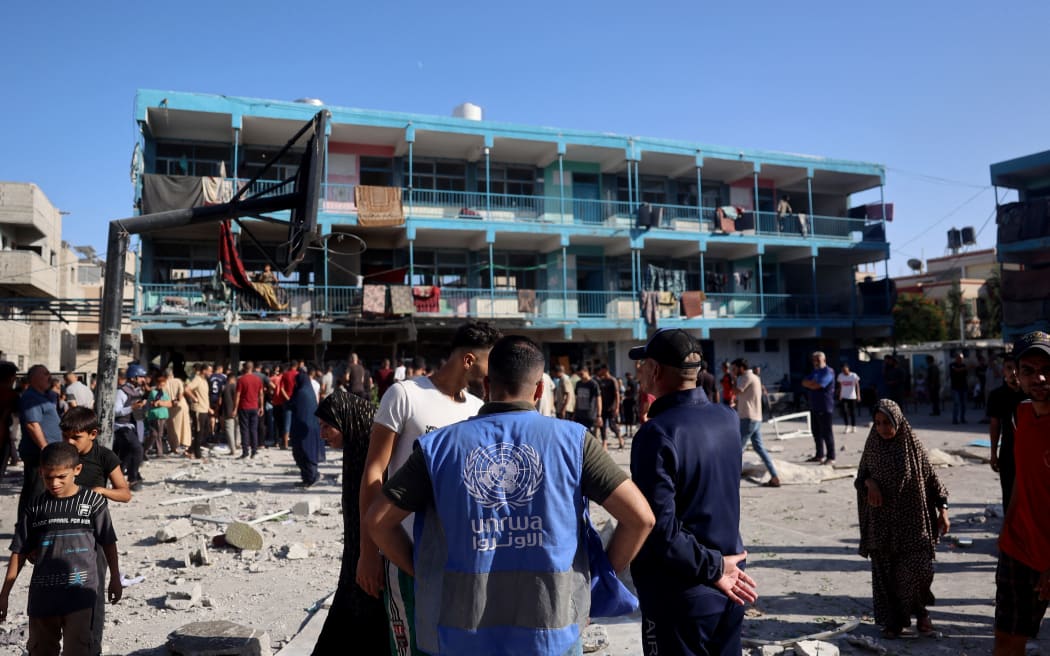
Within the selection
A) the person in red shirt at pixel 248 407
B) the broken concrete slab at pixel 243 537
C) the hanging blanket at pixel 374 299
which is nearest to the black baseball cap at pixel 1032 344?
the broken concrete slab at pixel 243 537

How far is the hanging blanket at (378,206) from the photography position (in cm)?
2070

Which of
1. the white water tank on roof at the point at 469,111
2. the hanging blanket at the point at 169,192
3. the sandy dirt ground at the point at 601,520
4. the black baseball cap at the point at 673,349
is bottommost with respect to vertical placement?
the sandy dirt ground at the point at 601,520

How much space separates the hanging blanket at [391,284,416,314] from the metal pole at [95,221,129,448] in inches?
521

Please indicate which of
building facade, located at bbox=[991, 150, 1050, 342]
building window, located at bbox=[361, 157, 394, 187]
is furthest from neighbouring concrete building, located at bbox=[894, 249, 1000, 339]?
building window, located at bbox=[361, 157, 394, 187]

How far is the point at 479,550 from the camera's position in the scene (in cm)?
Result: 188

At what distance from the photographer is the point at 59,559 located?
3.21 metres

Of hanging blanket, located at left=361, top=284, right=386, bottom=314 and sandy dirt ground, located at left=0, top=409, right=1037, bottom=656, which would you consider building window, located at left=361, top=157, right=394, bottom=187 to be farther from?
sandy dirt ground, located at left=0, top=409, right=1037, bottom=656

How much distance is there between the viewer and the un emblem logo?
1.89 m

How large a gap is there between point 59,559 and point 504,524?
97.5 inches

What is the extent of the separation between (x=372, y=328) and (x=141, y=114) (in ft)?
26.8

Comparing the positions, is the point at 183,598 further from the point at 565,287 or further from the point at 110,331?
the point at 565,287

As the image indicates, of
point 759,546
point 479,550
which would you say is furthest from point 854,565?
point 479,550

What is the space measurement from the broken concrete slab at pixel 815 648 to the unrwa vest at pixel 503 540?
2450 mm

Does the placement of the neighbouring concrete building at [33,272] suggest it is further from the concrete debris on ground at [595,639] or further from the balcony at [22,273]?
the concrete debris on ground at [595,639]
